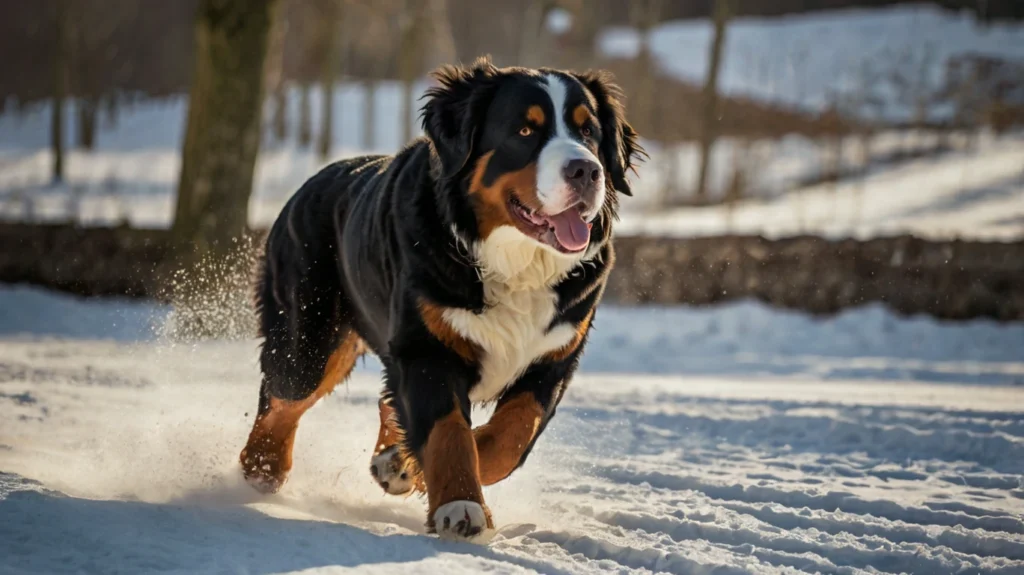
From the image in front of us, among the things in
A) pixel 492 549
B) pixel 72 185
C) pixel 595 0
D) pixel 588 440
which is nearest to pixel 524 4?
pixel 595 0

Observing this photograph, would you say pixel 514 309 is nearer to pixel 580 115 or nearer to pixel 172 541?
pixel 580 115

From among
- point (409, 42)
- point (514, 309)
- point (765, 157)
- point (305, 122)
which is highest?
point (409, 42)

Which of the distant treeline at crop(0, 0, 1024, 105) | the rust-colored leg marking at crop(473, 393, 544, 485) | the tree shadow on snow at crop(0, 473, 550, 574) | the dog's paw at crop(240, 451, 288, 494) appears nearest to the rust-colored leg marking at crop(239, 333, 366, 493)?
the dog's paw at crop(240, 451, 288, 494)

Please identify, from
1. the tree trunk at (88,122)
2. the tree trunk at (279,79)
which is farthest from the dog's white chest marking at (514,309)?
the tree trunk at (88,122)

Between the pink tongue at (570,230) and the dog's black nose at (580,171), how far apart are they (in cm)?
17

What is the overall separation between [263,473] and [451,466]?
143cm

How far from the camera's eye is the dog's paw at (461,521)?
143 inches

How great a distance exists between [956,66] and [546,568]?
25.0 m

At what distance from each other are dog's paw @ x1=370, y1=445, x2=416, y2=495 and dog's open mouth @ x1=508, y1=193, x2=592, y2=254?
1.23m

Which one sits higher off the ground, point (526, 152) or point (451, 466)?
point (526, 152)

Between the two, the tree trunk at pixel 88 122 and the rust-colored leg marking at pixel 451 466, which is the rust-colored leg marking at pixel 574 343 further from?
the tree trunk at pixel 88 122

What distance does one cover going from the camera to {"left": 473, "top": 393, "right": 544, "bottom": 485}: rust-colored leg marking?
4.02 meters

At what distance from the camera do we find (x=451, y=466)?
3754 millimetres

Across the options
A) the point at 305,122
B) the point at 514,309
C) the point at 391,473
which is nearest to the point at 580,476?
the point at 391,473
